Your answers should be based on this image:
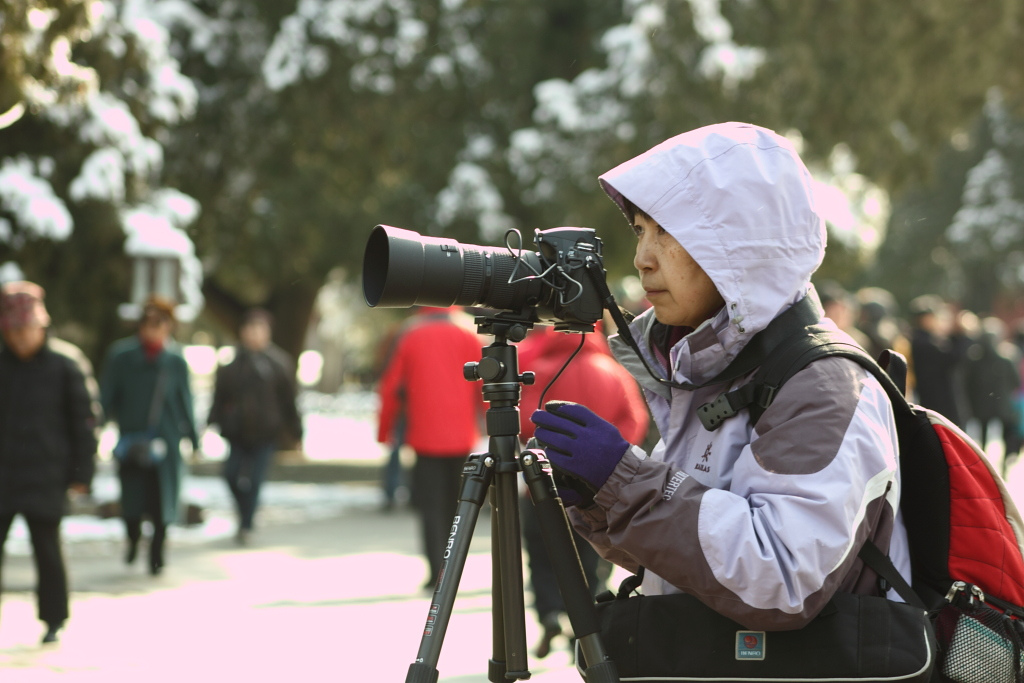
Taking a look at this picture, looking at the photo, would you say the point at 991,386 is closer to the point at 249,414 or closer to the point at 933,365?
the point at 933,365

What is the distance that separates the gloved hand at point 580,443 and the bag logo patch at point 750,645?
0.35 m

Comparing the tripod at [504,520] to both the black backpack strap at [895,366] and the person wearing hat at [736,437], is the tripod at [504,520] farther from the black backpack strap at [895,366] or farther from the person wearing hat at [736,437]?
the black backpack strap at [895,366]

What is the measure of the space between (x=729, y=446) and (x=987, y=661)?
0.57 meters

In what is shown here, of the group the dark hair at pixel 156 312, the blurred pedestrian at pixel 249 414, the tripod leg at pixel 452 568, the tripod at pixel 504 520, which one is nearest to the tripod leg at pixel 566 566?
the tripod at pixel 504 520

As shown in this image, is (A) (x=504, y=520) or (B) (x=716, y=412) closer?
(B) (x=716, y=412)

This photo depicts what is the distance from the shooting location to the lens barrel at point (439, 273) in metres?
2.36

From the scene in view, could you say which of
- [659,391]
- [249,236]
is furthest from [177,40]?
[659,391]

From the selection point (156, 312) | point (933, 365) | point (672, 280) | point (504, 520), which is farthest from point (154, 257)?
point (672, 280)

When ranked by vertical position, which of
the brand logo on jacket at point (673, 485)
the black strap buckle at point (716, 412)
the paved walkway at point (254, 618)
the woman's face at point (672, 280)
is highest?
the woman's face at point (672, 280)

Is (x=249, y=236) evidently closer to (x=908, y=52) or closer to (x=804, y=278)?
(x=908, y=52)

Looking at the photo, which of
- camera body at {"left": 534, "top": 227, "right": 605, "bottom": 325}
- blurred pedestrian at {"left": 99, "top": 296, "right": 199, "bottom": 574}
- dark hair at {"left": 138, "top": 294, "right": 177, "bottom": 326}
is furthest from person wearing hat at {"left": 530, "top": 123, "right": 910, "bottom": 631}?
dark hair at {"left": 138, "top": 294, "right": 177, "bottom": 326}

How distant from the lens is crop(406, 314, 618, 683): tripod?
239 cm

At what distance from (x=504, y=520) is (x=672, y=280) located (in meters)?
0.62

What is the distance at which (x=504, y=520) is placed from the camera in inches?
97.7
